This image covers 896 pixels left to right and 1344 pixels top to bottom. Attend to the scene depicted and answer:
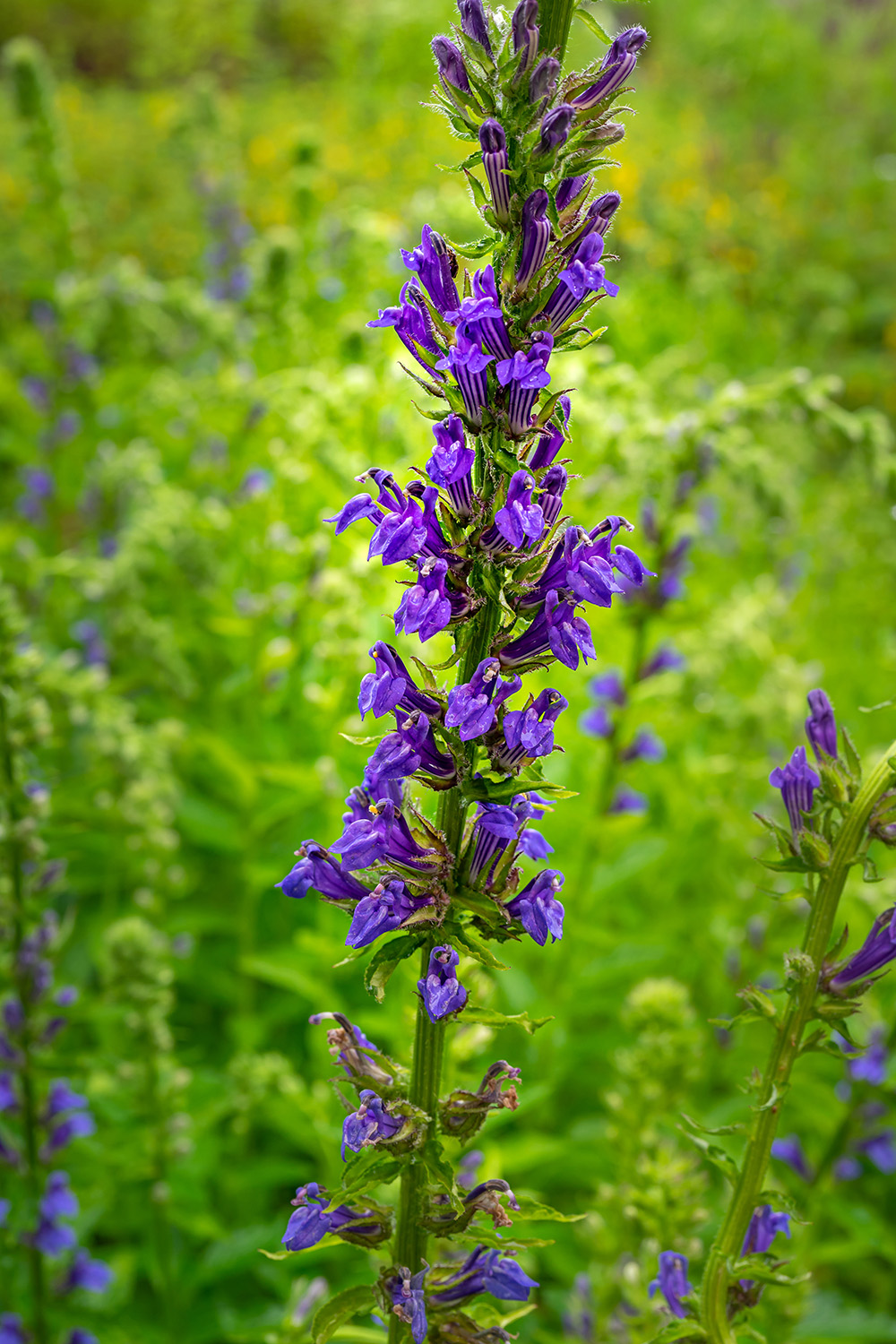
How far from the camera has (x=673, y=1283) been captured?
215 centimetres

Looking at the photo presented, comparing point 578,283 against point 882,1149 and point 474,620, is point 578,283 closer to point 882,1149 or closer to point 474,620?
point 474,620

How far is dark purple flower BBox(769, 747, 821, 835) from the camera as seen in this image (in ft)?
6.26

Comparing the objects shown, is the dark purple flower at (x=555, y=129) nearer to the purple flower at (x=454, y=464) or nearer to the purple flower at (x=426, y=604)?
the purple flower at (x=454, y=464)

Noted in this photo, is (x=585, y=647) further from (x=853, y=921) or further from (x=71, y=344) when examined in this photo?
(x=71, y=344)

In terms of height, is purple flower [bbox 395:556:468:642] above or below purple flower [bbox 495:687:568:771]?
above

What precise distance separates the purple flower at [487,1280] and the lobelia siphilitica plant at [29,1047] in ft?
5.36

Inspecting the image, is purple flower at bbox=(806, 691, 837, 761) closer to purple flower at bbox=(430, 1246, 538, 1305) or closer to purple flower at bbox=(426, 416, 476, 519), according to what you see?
purple flower at bbox=(426, 416, 476, 519)

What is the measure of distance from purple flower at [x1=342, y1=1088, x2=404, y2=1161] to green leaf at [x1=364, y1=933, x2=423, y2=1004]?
→ 0.62 feet

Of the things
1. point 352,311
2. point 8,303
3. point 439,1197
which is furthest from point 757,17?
point 439,1197

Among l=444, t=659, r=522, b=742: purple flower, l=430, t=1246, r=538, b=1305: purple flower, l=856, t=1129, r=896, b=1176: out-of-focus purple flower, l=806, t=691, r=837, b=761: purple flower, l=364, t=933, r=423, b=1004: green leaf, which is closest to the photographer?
l=444, t=659, r=522, b=742: purple flower

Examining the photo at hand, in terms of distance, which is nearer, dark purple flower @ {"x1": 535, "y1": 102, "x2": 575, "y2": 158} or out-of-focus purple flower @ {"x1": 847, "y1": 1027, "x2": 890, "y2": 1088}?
dark purple flower @ {"x1": 535, "y1": 102, "x2": 575, "y2": 158}

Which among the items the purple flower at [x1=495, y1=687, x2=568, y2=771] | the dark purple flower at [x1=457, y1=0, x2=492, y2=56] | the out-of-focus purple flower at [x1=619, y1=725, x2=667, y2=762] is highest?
the dark purple flower at [x1=457, y1=0, x2=492, y2=56]

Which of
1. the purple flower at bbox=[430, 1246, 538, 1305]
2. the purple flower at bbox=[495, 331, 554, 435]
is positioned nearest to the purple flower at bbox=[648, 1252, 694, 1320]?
the purple flower at bbox=[430, 1246, 538, 1305]

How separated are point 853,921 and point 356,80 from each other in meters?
10.2
